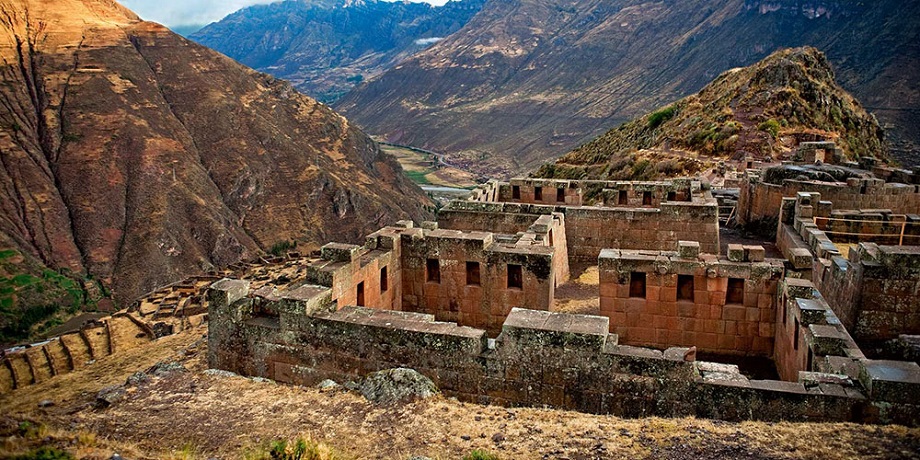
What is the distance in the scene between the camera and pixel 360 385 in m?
11.6

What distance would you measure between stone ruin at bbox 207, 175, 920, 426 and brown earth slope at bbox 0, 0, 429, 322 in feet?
215

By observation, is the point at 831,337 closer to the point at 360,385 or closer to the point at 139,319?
the point at 360,385

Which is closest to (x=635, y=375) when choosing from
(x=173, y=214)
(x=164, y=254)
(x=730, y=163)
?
(x=730, y=163)

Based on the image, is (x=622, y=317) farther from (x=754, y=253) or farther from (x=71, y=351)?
(x=71, y=351)

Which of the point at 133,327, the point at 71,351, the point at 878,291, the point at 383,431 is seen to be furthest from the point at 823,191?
the point at 133,327

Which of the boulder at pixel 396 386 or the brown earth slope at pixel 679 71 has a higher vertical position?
the brown earth slope at pixel 679 71

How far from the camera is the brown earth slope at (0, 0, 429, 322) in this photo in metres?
76.5

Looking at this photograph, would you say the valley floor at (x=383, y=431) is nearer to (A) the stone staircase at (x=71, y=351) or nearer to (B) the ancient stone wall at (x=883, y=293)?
(B) the ancient stone wall at (x=883, y=293)

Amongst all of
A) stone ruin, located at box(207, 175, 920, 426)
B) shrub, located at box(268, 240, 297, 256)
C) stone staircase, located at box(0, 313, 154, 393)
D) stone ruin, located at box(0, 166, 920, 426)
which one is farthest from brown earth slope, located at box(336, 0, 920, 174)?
stone staircase, located at box(0, 313, 154, 393)

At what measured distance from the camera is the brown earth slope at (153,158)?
251 ft

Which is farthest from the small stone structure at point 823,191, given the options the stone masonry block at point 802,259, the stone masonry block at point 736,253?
the stone masonry block at point 736,253

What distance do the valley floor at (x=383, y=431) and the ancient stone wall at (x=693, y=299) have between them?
4991 millimetres

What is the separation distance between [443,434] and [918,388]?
22.3 ft

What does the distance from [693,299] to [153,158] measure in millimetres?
84846
